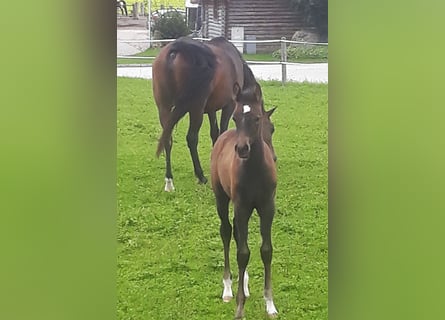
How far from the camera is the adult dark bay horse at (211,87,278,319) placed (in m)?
2.14

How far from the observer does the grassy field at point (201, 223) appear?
2.17 meters

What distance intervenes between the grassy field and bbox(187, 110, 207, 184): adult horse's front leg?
0.02 meters

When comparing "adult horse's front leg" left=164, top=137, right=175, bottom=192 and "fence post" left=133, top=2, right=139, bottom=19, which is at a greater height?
"fence post" left=133, top=2, right=139, bottom=19

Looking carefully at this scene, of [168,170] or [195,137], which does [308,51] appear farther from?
[168,170]

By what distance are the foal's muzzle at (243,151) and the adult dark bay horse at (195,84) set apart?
0.29 feet

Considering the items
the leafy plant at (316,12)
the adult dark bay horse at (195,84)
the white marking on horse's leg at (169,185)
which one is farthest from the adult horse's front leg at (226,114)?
the leafy plant at (316,12)

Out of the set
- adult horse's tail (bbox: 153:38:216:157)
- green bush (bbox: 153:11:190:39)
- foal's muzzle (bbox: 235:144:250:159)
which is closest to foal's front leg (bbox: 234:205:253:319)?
foal's muzzle (bbox: 235:144:250:159)

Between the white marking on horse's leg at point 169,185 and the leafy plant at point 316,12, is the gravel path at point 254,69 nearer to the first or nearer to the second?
the leafy plant at point 316,12

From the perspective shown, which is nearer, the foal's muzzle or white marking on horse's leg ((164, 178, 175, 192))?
the foal's muzzle

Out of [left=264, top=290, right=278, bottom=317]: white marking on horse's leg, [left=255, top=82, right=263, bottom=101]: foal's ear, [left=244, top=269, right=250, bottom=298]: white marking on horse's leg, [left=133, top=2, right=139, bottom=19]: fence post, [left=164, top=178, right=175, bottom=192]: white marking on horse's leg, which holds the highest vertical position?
[left=133, top=2, right=139, bottom=19]: fence post

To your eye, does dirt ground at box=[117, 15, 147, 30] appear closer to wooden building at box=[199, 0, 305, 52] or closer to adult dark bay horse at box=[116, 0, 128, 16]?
adult dark bay horse at box=[116, 0, 128, 16]

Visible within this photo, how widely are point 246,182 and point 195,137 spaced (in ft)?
0.74
